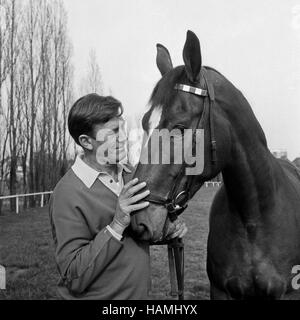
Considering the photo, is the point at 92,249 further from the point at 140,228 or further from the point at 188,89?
the point at 188,89

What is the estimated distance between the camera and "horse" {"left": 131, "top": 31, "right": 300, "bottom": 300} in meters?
1.91

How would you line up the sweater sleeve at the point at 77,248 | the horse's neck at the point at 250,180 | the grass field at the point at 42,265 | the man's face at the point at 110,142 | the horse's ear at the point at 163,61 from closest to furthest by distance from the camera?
the sweater sleeve at the point at 77,248, the man's face at the point at 110,142, the horse's neck at the point at 250,180, the horse's ear at the point at 163,61, the grass field at the point at 42,265

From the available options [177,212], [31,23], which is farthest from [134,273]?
[31,23]

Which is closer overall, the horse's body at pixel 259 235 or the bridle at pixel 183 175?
the bridle at pixel 183 175

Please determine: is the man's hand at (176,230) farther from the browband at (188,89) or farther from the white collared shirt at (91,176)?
the browband at (188,89)

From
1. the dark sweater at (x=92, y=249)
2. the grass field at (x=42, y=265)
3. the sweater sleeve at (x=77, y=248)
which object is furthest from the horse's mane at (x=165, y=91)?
the grass field at (x=42, y=265)

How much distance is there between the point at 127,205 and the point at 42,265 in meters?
5.18

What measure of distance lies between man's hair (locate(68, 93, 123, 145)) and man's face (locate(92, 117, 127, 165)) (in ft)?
0.12

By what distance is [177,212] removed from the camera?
199cm

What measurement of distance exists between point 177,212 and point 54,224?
70 centimetres

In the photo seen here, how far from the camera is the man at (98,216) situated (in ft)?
5.69

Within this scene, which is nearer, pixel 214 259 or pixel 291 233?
pixel 291 233

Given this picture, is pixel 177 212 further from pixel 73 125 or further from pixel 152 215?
pixel 73 125
